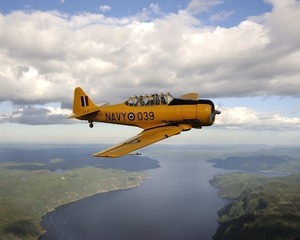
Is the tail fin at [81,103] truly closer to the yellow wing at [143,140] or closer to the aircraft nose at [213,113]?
the yellow wing at [143,140]

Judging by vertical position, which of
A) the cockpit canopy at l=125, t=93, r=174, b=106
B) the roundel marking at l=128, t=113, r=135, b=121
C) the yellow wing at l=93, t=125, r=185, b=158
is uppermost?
the cockpit canopy at l=125, t=93, r=174, b=106

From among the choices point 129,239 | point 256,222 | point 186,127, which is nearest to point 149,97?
point 186,127

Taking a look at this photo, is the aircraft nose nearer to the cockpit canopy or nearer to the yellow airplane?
the yellow airplane

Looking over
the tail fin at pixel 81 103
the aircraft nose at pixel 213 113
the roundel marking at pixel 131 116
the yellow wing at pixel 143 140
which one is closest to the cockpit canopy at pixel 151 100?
the roundel marking at pixel 131 116

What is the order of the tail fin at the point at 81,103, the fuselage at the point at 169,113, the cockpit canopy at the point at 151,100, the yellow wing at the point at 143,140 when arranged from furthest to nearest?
the tail fin at the point at 81,103
the cockpit canopy at the point at 151,100
the fuselage at the point at 169,113
the yellow wing at the point at 143,140

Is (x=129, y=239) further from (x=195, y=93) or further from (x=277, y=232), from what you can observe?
(x=195, y=93)

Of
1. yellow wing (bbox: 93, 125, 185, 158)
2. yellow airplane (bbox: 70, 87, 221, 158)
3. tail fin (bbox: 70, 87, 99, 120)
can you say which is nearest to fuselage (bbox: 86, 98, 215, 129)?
yellow airplane (bbox: 70, 87, 221, 158)

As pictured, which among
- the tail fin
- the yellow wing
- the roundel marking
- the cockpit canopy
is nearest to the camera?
the yellow wing

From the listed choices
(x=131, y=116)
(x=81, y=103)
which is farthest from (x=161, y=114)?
(x=81, y=103)
